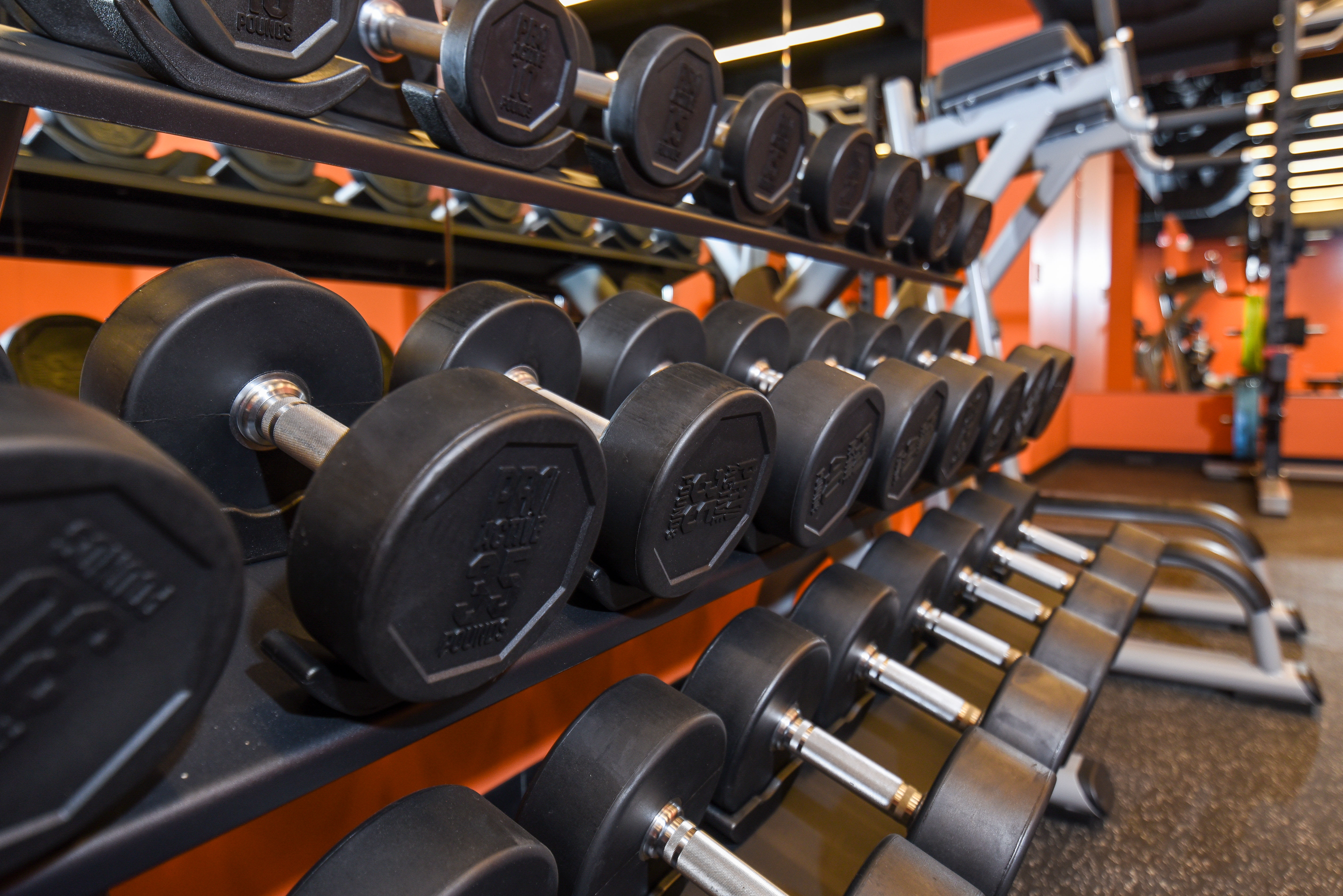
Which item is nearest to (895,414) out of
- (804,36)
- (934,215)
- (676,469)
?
(676,469)

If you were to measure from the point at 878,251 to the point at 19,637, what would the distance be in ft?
4.49

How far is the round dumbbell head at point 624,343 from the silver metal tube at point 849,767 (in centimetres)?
40

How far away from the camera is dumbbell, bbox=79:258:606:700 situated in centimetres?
37

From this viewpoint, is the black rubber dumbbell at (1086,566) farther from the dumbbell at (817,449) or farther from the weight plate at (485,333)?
the weight plate at (485,333)

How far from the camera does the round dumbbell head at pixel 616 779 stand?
0.55 metres

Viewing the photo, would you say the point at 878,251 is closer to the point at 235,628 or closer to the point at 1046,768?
the point at 1046,768

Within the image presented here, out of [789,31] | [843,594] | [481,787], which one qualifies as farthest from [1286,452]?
[481,787]

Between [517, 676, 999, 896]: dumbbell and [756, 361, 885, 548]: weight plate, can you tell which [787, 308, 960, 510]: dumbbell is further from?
[517, 676, 999, 896]: dumbbell

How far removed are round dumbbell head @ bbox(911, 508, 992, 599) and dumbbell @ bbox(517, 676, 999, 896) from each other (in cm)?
59

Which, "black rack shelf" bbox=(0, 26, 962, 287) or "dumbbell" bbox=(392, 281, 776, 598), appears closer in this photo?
"black rack shelf" bbox=(0, 26, 962, 287)

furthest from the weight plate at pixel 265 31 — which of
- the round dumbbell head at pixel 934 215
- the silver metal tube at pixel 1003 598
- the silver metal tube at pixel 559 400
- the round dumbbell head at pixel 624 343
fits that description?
the round dumbbell head at pixel 934 215

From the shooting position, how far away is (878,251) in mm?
1377

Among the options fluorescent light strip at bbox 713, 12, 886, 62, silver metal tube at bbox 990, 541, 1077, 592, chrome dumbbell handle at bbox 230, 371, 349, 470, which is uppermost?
fluorescent light strip at bbox 713, 12, 886, 62

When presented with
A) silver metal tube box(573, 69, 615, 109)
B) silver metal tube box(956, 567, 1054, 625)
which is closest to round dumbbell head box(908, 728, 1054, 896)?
silver metal tube box(956, 567, 1054, 625)
